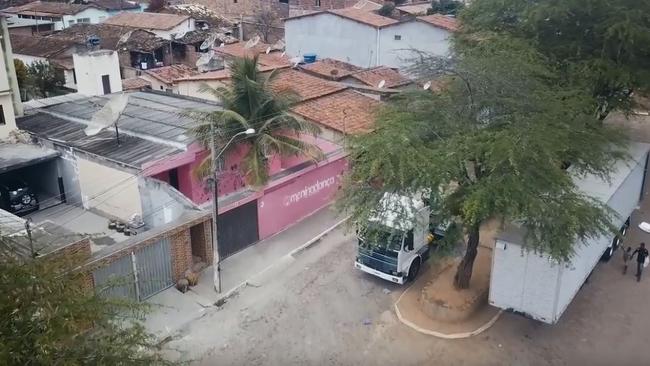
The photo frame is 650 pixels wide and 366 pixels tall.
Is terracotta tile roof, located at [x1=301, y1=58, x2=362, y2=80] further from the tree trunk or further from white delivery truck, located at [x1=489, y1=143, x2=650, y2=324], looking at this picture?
white delivery truck, located at [x1=489, y1=143, x2=650, y2=324]

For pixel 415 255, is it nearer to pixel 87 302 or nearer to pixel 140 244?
pixel 140 244

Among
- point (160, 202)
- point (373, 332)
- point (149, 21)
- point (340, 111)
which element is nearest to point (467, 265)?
point (373, 332)

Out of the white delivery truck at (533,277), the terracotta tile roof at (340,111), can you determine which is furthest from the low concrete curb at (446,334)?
the terracotta tile roof at (340,111)

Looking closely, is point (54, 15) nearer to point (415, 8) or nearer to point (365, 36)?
point (365, 36)

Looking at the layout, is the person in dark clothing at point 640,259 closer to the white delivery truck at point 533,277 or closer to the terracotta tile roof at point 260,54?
the white delivery truck at point 533,277

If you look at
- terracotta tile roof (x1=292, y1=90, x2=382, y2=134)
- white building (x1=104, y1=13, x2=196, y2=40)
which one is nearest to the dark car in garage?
terracotta tile roof (x1=292, y1=90, x2=382, y2=134)
